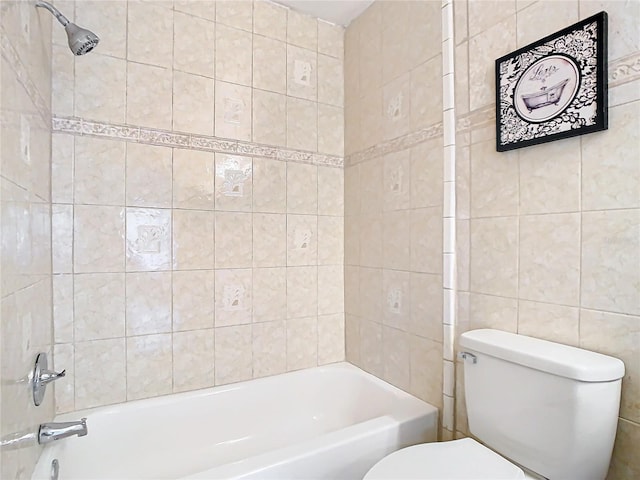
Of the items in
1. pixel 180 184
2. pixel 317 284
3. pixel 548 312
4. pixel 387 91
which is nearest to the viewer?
pixel 548 312

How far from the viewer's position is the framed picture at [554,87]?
105 cm

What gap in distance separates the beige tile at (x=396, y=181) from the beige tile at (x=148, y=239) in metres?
1.09

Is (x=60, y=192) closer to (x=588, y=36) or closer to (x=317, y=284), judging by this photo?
(x=317, y=284)

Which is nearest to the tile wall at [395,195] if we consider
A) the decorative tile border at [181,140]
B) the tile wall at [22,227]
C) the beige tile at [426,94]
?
the beige tile at [426,94]

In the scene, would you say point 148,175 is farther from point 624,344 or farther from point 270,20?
point 624,344

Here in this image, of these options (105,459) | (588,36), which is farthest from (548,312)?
(105,459)

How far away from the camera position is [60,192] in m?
1.57

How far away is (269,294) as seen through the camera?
2.04 m

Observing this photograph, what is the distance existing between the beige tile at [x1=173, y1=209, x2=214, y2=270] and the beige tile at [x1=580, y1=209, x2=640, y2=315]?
1.55 metres

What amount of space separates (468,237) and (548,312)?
0.40m

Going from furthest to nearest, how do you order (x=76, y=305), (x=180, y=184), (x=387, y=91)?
(x=387, y=91)
(x=180, y=184)
(x=76, y=305)

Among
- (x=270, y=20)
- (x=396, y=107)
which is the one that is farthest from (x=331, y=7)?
(x=396, y=107)

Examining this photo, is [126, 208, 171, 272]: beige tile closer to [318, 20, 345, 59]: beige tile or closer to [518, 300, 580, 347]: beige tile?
[318, 20, 345, 59]: beige tile

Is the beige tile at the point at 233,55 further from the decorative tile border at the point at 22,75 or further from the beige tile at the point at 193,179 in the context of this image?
the decorative tile border at the point at 22,75
